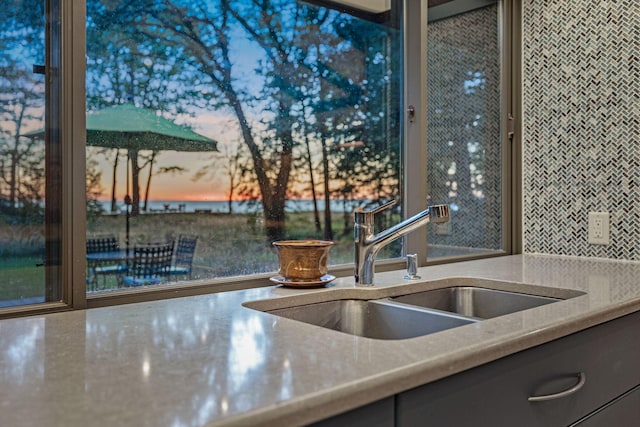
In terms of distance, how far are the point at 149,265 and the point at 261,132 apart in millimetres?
524

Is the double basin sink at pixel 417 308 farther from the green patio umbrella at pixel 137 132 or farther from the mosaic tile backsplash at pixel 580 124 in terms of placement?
the mosaic tile backsplash at pixel 580 124

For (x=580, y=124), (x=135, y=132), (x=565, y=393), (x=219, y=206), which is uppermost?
(x=580, y=124)

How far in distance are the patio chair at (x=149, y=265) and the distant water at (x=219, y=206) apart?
4.0 inches

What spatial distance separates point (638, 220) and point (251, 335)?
1603 mm

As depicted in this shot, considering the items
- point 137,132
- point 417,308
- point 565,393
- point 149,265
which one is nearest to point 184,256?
point 149,265

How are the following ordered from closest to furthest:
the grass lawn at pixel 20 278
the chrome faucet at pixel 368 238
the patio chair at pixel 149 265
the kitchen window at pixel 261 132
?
the grass lawn at pixel 20 278, the kitchen window at pixel 261 132, the patio chair at pixel 149 265, the chrome faucet at pixel 368 238

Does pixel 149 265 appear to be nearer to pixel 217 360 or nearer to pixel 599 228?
pixel 217 360

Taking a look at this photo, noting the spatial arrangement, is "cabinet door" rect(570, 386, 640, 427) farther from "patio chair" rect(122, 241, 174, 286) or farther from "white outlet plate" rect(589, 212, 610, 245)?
"patio chair" rect(122, 241, 174, 286)

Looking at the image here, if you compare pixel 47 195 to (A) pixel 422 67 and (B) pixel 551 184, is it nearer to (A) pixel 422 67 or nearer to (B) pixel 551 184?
(A) pixel 422 67

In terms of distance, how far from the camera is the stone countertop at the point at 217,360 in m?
0.64

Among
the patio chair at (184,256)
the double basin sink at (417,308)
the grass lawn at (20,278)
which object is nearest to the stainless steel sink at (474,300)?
the double basin sink at (417,308)

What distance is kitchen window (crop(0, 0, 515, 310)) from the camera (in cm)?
126

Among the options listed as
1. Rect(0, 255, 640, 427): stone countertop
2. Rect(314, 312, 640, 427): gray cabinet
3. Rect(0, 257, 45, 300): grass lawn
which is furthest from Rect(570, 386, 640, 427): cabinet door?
Rect(0, 257, 45, 300): grass lawn

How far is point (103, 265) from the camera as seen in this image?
4.31 feet
